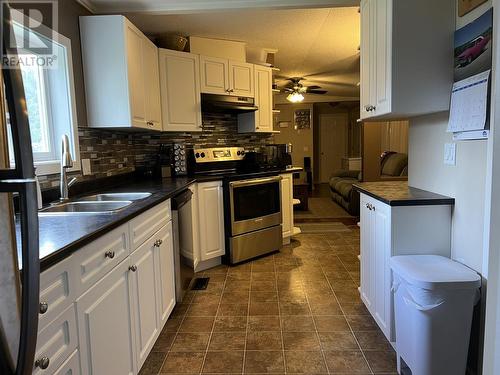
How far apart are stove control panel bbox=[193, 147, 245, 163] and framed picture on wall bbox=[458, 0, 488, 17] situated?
8.43 feet

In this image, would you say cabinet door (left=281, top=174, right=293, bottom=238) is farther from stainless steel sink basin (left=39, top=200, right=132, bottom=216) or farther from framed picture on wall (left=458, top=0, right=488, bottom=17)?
framed picture on wall (left=458, top=0, right=488, bottom=17)

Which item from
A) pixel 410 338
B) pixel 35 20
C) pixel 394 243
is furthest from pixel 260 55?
pixel 410 338

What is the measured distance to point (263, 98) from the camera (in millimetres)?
4066

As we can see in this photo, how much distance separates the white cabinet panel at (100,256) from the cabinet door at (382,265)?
1.39m

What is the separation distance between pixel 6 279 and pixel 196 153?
307 centimetres

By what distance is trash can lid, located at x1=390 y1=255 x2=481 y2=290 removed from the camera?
146 cm

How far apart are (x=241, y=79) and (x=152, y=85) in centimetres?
113

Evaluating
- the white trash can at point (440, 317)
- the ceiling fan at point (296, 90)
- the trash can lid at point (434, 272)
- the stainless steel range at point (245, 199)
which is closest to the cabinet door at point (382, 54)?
the trash can lid at point (434, 272)

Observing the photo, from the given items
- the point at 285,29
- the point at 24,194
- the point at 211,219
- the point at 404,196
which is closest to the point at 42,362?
the point at 24,194

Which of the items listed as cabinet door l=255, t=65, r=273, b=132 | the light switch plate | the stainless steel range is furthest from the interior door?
the light switch plate

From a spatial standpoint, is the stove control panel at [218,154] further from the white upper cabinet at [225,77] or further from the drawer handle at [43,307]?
the drawer handle at [43,307]

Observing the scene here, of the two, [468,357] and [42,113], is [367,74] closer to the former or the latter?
[468,357]

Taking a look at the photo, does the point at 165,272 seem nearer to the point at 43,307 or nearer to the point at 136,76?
the point at 43,307

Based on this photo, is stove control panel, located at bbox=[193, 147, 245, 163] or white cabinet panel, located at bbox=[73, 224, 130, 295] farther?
stove control panel, located at bbox=[193, 147, 245, 163]
